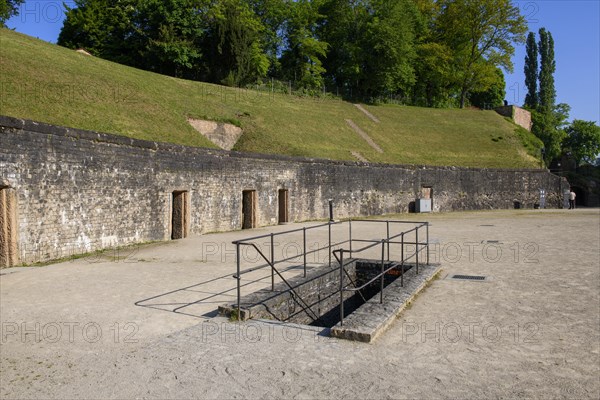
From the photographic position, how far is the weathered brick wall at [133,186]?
11.1 metres

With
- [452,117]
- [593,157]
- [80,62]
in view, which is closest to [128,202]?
[80,62]

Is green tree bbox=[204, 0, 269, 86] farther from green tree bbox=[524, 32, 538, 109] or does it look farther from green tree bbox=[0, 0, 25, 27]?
green tree bbox=[524, 32, 538, 109]

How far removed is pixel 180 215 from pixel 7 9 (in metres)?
35.9

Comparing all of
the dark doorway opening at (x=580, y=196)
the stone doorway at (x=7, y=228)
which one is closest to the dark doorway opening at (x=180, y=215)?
the stone doorway at (x=7, y=228)

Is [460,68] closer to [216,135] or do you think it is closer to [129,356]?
[216,135]

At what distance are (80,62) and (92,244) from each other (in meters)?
15.6

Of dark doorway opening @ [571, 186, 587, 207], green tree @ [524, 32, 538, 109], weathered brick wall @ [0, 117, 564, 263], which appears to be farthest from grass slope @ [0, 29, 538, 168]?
green tree @ [524, 32, 538, 109]

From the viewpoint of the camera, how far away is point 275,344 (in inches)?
212

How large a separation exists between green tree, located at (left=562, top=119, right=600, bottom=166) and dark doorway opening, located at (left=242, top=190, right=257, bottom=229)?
2223 inches

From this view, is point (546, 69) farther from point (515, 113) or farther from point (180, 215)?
point (180, 215)

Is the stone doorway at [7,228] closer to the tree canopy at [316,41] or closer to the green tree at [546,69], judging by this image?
the tree canopy at [316,41]

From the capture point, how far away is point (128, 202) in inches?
560

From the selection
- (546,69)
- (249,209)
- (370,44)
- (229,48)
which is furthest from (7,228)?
(546,69)

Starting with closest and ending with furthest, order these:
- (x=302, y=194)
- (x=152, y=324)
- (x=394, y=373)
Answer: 1. (x=394, y=373)
2. (x=152, y=324)
3. (x=302, y=194)
